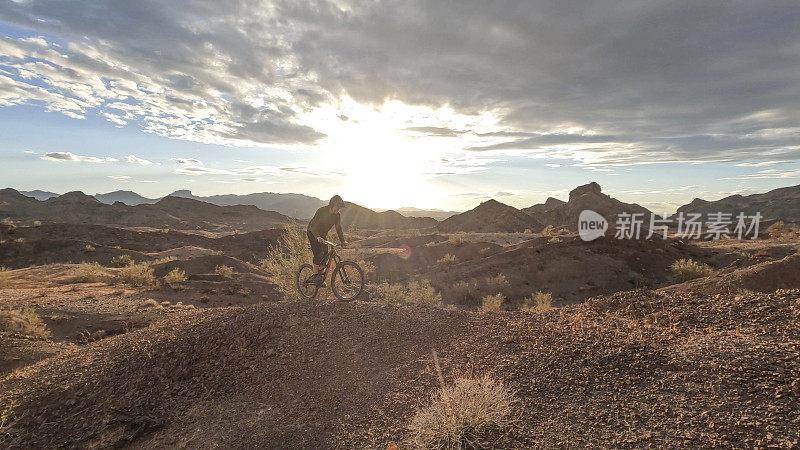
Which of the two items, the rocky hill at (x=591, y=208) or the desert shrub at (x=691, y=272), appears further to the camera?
the rocky hill at (x=591, y=208)

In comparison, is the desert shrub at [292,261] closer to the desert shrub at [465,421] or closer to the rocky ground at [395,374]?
the rocky ground at [395,374]

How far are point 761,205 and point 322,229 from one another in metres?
104

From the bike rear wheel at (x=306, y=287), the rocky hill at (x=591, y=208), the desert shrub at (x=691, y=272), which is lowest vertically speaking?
the desert shrub at (x=691, y=272)

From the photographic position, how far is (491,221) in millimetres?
64562

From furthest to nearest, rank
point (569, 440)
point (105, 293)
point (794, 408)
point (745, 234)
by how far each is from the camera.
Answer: point (745, 234) < point (105, 293) < point (569, 440) < point (794, 408)

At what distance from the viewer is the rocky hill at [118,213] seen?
71750 mm

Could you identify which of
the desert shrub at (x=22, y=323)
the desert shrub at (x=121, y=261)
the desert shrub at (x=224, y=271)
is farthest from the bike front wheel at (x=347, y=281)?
the desert shrub at (x=121, y=261)

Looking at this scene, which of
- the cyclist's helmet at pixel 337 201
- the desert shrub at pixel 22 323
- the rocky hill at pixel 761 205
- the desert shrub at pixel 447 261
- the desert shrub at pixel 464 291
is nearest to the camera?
the cyclist's helmet at pixel 337 201

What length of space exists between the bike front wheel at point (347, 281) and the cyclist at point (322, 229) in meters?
0.39

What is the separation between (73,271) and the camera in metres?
22.4

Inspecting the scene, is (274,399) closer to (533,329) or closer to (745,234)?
(533,329)

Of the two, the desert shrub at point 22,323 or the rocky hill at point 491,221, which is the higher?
the rocky hill at point 491,221

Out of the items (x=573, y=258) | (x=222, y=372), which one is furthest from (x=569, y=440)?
(x=573, y=258)

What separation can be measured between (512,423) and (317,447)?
2386mm
